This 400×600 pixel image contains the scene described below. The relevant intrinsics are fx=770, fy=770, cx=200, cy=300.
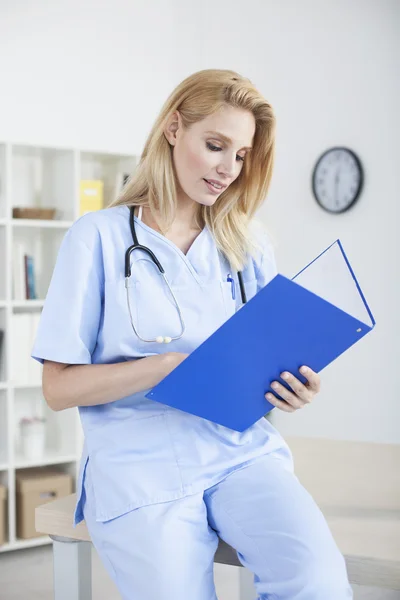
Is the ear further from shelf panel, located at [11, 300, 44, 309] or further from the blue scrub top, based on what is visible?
shelf panel, located at [11, 300, 44, 309]

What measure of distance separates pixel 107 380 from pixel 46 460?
2.22 metres

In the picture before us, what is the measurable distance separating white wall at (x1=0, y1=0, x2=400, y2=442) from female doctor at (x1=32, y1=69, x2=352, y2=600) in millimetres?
2332

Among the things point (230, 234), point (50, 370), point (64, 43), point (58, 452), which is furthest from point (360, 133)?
point (50, 370)

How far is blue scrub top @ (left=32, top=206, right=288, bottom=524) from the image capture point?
4.14 feet

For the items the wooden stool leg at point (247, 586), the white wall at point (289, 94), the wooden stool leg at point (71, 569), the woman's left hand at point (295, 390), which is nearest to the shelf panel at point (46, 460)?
the white wall at point (289, 94)

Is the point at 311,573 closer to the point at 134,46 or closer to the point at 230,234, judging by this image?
the point at 230,234

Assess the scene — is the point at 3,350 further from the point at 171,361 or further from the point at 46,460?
the point at 171,361

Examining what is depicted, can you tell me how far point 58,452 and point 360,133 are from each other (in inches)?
84.1

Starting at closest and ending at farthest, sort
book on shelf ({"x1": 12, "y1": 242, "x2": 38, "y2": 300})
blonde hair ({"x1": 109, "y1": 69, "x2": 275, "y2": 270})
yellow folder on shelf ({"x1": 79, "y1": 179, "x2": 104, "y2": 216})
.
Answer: blonde hair ({"x1": 109, "y1": 69, "x2": 275, "y2": 270}), book on shelf ({"x1": 12, "y1": 242, "x2": 38, "y2": 300}), yellow folder on shelf ({"x1": 79, "y1": 179, "x2": 104, "y2": 216})

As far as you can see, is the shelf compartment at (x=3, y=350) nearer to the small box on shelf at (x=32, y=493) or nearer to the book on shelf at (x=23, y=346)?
the book on shelf at (x=23, y=346)

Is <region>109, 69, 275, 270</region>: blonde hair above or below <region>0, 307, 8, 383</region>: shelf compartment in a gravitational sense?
above

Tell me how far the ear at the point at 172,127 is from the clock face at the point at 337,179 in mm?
2516

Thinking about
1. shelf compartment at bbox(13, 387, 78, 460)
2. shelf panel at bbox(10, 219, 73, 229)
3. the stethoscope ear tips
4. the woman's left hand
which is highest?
shelf panel at bbox(10, 219, 73, 229)

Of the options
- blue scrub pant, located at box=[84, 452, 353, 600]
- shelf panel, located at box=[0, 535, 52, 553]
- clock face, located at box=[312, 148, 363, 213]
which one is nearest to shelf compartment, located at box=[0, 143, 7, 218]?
shelf panel, located at box=[0, 535, 52, 553]
